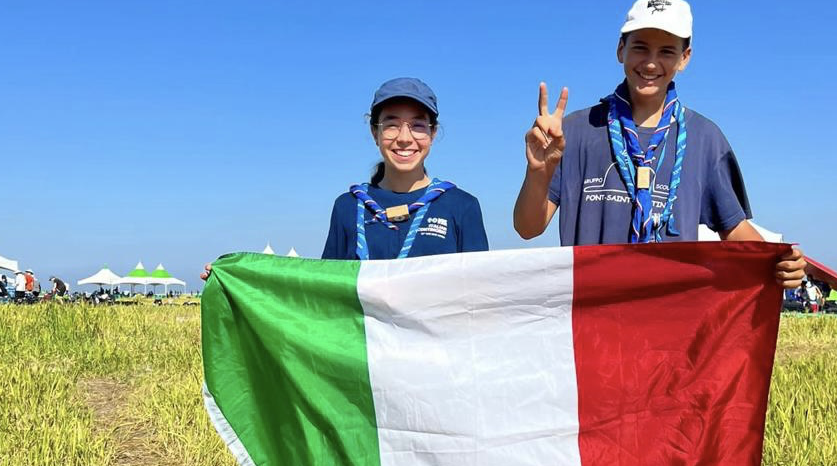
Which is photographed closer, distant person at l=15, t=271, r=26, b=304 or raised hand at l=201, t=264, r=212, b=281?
raised hand at l=201, t=264, r=212, b=281

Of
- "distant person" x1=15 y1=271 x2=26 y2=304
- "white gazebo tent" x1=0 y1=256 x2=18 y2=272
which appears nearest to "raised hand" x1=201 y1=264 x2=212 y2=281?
"distant person" x1=15 y1=271 x2=26 y2=304

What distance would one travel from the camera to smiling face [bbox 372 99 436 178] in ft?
9.91

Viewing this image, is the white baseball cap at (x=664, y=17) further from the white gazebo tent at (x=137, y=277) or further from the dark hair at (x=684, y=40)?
the white gazebo tent at (x=137, y=277)

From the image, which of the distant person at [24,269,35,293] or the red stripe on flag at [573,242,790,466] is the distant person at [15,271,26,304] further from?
the red stripe on flag at [573,242,790,466]

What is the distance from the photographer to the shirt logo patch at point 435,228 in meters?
2.97

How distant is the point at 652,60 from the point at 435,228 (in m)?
1.03

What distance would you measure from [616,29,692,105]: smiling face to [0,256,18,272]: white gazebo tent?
35.8 metres

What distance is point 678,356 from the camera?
2.58 meters

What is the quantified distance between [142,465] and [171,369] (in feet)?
8.44

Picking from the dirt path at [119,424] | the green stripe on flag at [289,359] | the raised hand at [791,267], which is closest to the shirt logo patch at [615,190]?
A: the raised hand at [791,267]

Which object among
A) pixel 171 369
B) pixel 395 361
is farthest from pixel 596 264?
pixel 171 369

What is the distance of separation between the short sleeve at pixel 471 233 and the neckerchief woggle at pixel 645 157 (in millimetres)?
641

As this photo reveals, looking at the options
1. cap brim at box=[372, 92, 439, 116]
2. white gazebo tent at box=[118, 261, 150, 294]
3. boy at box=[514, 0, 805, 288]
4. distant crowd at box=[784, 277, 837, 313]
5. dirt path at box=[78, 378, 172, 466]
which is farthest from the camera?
white gazebo tent at box=[118, 261, 150, 294]

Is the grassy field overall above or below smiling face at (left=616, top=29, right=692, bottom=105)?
below
